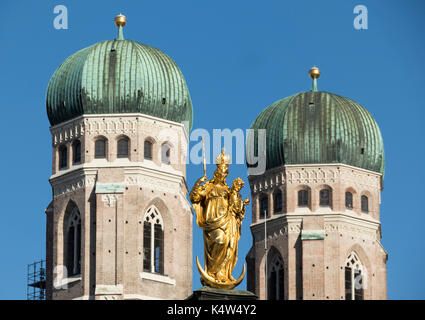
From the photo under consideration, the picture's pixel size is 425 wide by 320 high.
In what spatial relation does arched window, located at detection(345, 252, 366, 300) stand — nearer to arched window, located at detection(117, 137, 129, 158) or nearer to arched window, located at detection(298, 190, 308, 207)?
arched window, located at detection(298, 190, 308, 207)

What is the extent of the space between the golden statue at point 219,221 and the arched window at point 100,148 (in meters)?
30.7

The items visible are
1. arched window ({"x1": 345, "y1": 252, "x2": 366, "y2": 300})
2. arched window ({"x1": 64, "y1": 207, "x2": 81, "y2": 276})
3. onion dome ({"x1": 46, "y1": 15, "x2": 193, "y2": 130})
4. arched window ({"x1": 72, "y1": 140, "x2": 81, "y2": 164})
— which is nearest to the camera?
arched window ({"x1": 64, "y1": 207, "x2": 81, "y2": 276})

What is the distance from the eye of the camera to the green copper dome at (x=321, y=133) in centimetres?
9100

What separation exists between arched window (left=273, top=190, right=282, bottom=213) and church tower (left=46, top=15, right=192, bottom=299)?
4427 millimetres

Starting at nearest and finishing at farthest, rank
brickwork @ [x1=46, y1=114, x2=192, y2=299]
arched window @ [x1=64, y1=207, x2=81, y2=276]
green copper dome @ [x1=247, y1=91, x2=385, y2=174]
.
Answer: brickwork @ [x1=46, y1=114, x2=192, y2=299] < arched window @ [x1=64, y1=207, x2=81, y2=276] < green copper dome @ [x1=247, y1=91, x2=385, y2=174]

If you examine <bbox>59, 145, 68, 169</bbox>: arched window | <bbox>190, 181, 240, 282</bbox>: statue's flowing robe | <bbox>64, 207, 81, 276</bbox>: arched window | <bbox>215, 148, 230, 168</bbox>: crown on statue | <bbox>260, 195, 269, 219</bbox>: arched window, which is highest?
<bbox>59, 145, 68, 169</bbox>: arched window

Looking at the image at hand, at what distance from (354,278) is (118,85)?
13781 millimetres

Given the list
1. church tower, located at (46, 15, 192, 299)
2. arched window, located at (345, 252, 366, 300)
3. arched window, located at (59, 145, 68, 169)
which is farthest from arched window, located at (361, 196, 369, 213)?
arched window, located at (59, 145, 68, 169)

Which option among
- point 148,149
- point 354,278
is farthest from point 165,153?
point 354,278

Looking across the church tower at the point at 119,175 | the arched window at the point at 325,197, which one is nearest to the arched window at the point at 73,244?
the church tower at the point at 119,175

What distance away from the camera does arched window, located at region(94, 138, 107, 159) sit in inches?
3452
